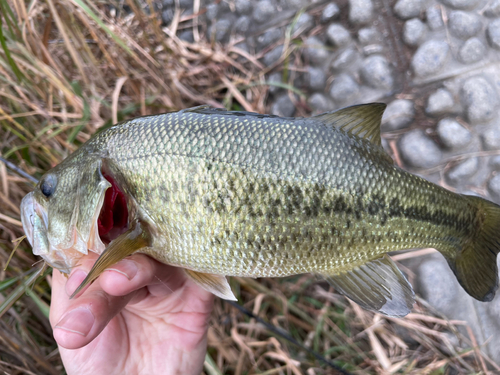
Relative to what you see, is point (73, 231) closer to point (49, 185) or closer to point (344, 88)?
point (49, 185)

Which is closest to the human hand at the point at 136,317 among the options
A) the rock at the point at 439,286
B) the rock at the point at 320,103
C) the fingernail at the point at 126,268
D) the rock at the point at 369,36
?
the fingernail at the point at 126,268

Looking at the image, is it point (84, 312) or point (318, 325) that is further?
point (318, 325)

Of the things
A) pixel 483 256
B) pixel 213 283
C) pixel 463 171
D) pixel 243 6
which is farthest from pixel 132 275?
pixel 243 6

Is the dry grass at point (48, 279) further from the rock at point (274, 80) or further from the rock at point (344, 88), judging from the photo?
the rock at point (344, 88)

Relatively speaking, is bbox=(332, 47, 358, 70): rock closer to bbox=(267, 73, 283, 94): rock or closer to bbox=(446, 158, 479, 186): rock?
bbox=(267, 73, 283, 94): rock

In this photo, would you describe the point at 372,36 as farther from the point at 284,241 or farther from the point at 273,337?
the point at 273,337

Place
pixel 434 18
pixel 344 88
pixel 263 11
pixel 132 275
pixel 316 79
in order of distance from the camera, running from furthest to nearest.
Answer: pixel 263 11 → pixel 316 79 → pixel 344 88 → pixel 434 18 → pixel 132 275

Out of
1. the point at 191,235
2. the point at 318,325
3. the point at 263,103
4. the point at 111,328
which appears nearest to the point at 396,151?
the point at 263,103
